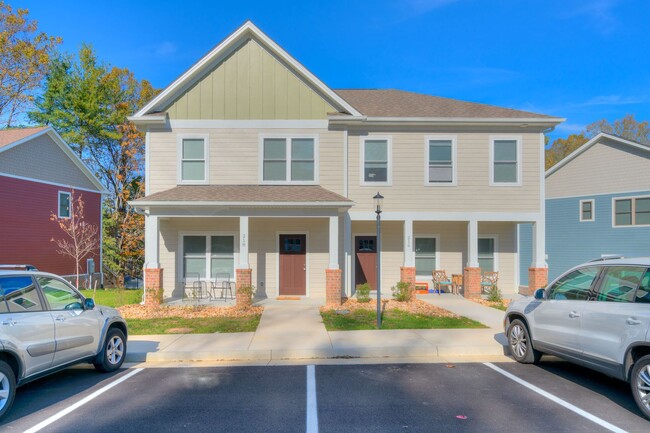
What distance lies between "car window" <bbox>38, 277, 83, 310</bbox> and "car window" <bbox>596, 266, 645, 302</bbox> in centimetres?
773

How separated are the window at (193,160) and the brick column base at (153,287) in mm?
3438

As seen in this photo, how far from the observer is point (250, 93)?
1401cm

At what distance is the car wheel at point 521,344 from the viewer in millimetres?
6793

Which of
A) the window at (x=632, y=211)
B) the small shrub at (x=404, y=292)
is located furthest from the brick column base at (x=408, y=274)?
the window at (x=632, y=211)

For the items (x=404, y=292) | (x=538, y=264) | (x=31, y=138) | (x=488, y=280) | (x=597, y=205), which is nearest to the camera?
(x=404, y=292)

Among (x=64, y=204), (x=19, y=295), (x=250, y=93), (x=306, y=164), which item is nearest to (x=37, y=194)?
(x=64, y=204)

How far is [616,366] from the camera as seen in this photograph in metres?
5.04

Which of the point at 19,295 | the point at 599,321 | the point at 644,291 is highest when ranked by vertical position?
the point at 644,291

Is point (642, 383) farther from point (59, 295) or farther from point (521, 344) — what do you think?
point (59, 295)

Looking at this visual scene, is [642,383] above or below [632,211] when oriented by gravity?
below

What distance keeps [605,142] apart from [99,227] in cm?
2772

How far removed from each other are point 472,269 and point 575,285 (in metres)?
8.23

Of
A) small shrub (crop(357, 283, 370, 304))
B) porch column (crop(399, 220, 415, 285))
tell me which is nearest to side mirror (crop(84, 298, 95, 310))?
small shrub (crop(357, 283, 370, 304))

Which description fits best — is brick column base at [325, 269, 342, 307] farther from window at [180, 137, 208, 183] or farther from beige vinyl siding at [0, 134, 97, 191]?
beige vinyl siding at [0, 134, 97, 191]
